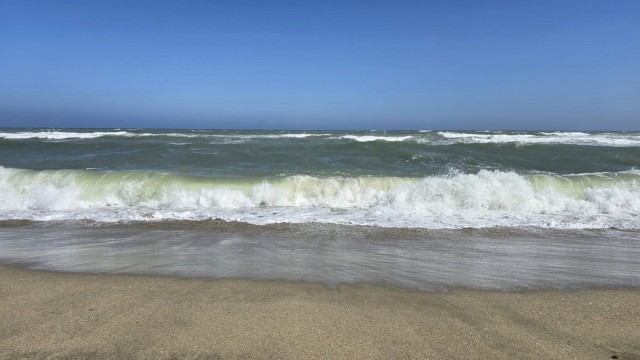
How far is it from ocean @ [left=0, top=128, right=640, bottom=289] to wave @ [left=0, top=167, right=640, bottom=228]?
0.04m

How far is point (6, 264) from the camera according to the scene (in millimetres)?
4672

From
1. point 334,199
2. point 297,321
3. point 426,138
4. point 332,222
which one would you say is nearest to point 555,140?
point 426,138

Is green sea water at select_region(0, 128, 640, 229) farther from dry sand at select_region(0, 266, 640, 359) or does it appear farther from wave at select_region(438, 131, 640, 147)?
wave at select_region(438, 131, 640, 147)

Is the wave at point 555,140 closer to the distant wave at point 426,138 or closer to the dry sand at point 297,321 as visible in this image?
the distant wave at point 426,138

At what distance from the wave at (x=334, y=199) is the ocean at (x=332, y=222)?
0.04m

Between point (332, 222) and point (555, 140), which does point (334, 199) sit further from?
point (555, 140)

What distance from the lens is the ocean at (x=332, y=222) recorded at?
4.59 meters

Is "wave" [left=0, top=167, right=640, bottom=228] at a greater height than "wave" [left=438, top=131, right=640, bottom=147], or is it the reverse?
"wave" [left=438, top=131, right=640, bottom=147]

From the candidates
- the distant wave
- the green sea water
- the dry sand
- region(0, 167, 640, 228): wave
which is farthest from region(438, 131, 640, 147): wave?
the dry sand

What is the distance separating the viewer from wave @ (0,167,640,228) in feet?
25.3

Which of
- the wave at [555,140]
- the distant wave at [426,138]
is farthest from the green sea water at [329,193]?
the distant wave at [426,138]

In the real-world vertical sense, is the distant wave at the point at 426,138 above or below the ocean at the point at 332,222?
above

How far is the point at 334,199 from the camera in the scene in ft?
31.7

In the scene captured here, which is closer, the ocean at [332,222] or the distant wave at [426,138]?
the ocean at [332,222]
